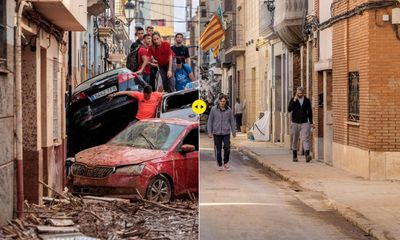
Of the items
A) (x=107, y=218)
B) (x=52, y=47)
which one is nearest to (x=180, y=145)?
(x=107, y=218)

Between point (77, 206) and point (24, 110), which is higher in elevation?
point (24, 110)

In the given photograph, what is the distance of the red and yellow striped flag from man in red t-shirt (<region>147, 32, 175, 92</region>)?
0.08 m

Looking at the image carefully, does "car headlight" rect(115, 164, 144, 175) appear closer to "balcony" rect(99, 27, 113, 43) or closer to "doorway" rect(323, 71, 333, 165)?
"balcony" rect(99, 27, 113, 43)

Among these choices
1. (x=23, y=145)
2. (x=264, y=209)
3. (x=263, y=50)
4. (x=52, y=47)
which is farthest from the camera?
(x=264, y=209)

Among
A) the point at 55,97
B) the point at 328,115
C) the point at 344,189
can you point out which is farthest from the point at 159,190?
the point at 328,115

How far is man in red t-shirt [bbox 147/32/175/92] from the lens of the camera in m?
2.05

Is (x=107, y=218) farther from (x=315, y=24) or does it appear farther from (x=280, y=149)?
(x=315, y=24)

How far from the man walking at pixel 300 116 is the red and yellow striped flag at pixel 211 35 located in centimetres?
220

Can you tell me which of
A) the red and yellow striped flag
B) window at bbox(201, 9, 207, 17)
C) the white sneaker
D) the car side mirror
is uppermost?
window at bbox(201, 9, 207, 17)

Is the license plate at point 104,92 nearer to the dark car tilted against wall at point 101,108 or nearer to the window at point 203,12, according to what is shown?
the dark car tilted against wall at point 101,108

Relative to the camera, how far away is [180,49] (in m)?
2.06

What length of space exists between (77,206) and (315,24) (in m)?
3.85

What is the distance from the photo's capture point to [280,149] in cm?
502

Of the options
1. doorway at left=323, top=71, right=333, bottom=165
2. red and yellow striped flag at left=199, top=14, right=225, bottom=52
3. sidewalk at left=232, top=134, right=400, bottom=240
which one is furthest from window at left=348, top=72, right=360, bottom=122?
red and yellow striped flag at left=199, top=14, right=225, bottom=52
